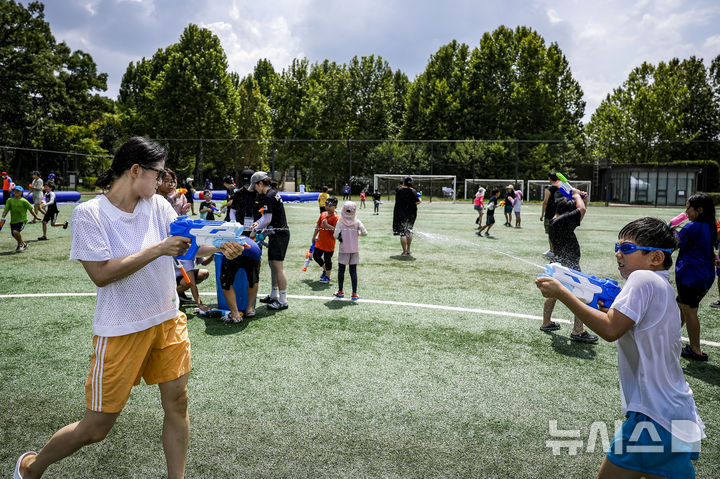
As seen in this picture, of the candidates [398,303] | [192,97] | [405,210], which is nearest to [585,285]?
[398,303]

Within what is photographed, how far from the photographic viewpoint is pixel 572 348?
215 inches

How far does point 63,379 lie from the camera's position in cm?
434

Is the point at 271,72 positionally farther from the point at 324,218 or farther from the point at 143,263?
the point at 143,263

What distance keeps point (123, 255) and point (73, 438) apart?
100 cm

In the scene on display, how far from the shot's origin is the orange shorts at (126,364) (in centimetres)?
238

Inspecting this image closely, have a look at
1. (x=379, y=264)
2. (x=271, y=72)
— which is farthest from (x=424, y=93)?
(x=379, y=264)

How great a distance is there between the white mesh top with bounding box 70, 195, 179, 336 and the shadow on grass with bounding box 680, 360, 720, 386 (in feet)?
16.5

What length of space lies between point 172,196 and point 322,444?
5.43m

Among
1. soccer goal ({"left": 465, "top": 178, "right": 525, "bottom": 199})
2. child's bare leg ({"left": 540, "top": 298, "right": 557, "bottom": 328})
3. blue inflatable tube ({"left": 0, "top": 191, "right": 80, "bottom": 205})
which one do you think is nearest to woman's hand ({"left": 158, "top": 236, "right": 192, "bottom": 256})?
child's bare leg ({"left": 540, "top": 298, "right": 557, "bottom": 328})

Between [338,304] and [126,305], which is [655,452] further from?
[338,304]

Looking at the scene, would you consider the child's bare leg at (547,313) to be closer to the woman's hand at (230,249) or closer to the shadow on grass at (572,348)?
the shadow on grass at (572,348)

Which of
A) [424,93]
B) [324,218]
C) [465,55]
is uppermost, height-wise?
[465,55]

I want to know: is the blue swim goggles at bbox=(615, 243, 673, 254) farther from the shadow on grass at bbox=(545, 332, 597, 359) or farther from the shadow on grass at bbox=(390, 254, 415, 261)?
the shadow on grass at bbox=(390, 254, 415, 261)

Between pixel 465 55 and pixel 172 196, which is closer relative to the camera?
pixel 172 196
